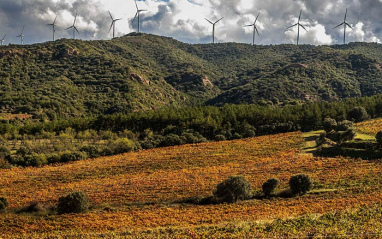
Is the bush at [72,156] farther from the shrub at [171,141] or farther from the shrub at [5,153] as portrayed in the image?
the shrub at [171,141]

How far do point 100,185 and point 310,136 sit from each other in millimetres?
62608

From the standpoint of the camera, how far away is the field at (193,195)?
32531 mm

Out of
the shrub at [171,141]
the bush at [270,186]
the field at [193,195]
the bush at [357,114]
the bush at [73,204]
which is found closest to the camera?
the field at [193,195]

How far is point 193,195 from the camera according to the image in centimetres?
5219

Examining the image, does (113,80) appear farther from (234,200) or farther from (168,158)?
(234,200)

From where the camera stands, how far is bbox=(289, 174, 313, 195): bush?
48.6 metres

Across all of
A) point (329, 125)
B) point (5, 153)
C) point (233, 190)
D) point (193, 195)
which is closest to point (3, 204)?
point (193, 195)

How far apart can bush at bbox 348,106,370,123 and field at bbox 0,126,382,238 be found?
35674mm

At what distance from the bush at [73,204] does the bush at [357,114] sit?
3716 inches

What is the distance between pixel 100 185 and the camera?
6166 cm

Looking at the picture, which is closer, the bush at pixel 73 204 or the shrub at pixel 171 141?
the bush at pixel 73 204

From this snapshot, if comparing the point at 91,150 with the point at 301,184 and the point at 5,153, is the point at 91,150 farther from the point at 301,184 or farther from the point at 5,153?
the point at 301,184

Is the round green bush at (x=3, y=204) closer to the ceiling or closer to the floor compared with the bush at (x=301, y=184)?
closer to the floor

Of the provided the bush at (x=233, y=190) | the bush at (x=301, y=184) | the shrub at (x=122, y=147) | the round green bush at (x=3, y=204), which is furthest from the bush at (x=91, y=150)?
the bush at (x=301, y=184)
